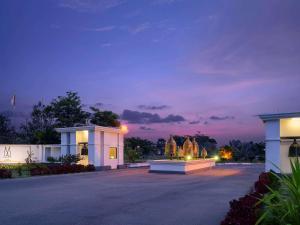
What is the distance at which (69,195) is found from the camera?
42.2 ft

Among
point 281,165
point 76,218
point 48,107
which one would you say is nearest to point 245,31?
point 281,165

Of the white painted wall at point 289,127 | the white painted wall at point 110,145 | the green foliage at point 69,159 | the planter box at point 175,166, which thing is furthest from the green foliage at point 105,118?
the white painted wall at point 289,127

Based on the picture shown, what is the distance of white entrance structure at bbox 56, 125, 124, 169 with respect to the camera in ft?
87.9

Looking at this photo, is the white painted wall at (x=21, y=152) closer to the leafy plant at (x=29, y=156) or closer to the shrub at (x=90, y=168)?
the leafy plant at (x=29, y=156)

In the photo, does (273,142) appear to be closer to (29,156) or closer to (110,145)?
(110,145)

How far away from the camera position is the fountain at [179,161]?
23.2m

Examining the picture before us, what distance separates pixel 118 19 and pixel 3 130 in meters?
31.4

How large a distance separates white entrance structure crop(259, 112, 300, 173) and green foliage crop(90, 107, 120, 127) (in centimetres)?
2065

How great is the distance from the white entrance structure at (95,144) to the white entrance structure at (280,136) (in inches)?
475

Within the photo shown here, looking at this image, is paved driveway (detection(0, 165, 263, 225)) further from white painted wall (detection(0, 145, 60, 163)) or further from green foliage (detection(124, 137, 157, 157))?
green foliage (detection(124, 137, 157, 157))

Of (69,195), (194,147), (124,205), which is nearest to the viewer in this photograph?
(124,205)

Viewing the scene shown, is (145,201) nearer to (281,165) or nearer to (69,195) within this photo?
(69,195)

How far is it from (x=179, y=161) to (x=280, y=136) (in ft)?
21.1

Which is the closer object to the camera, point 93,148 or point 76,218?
point 76,218
